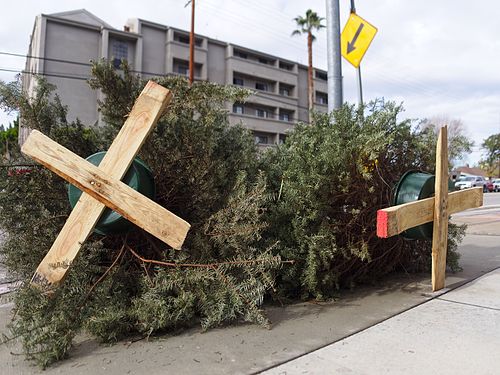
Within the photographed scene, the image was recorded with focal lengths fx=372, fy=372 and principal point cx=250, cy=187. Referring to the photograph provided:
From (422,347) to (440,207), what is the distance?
170 centimetres

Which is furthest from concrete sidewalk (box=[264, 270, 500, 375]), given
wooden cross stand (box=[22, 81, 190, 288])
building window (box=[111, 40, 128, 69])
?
building window (box=[111, 40, 128, 69])

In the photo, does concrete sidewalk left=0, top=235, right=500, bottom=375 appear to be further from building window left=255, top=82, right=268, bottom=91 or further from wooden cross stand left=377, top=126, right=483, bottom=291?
building window left=255, top=82, right=268, bottom=91

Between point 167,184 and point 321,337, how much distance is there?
207cm

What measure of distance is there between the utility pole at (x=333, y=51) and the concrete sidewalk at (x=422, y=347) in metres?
3.65

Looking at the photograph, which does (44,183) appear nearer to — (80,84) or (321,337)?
(321,337)

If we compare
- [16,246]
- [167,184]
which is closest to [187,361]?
[167,184]

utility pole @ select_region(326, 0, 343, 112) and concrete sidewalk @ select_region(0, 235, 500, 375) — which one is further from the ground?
utility pole @ select_region(326, 0, 343, 112)

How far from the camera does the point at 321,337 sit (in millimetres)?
2973

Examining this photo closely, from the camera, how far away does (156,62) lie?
39.9 meters

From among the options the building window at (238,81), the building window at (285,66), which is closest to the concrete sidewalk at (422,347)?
the building window at (238,81)

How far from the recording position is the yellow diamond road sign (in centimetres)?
656

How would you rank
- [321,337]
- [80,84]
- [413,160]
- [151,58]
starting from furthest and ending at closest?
1. [151,58]
2. [80,84]
3. [413,160]
4. [321,337]

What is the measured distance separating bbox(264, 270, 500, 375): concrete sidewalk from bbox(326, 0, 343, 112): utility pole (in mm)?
3647

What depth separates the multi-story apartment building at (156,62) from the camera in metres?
33.8
